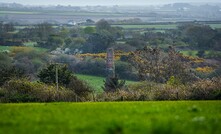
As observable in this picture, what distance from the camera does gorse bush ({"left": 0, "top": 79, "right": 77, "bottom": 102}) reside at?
35906 millimetres

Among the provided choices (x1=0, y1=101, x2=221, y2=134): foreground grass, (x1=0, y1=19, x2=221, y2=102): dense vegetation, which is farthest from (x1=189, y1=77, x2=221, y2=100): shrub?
(x1=0, y1=101, x2=221, y2=134): foreground grass

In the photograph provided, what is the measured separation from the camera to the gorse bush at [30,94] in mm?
35906

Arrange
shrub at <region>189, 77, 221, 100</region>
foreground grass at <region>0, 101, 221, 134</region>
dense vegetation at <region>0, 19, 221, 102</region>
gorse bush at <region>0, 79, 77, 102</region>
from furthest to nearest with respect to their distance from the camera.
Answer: dense vegetation at <region>0, 19, 221, 102</region> < gorse bush at <region>0, 79, 77, 102</region> < shrub at <region>189, 77, 221, 100</region> < foreground grass at <region>0, 101, 221, 134</region>

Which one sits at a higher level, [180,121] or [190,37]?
[180,121]

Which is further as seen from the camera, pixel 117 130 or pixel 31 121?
pixel 31 121

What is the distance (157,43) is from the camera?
146750 mm

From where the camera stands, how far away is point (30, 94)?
39281 millimetres

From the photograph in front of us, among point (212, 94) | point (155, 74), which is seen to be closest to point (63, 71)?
point (155, 74)

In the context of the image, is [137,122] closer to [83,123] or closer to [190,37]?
[83,123]

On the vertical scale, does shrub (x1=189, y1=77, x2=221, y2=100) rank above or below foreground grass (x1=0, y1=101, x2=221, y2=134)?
below

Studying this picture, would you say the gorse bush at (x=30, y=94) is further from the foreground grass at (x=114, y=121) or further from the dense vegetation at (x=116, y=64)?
the foreground grass at (x=114, y=121)

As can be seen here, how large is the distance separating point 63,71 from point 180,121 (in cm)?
4865

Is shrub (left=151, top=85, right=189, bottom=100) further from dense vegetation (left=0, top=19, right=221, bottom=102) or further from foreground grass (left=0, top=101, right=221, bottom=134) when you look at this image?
foreground grass (left=0, top=101, right=221, bottom=134)

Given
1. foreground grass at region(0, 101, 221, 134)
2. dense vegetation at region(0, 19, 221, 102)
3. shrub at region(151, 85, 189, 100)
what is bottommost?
dense vegetation at region(0, 19, 221, 102)
